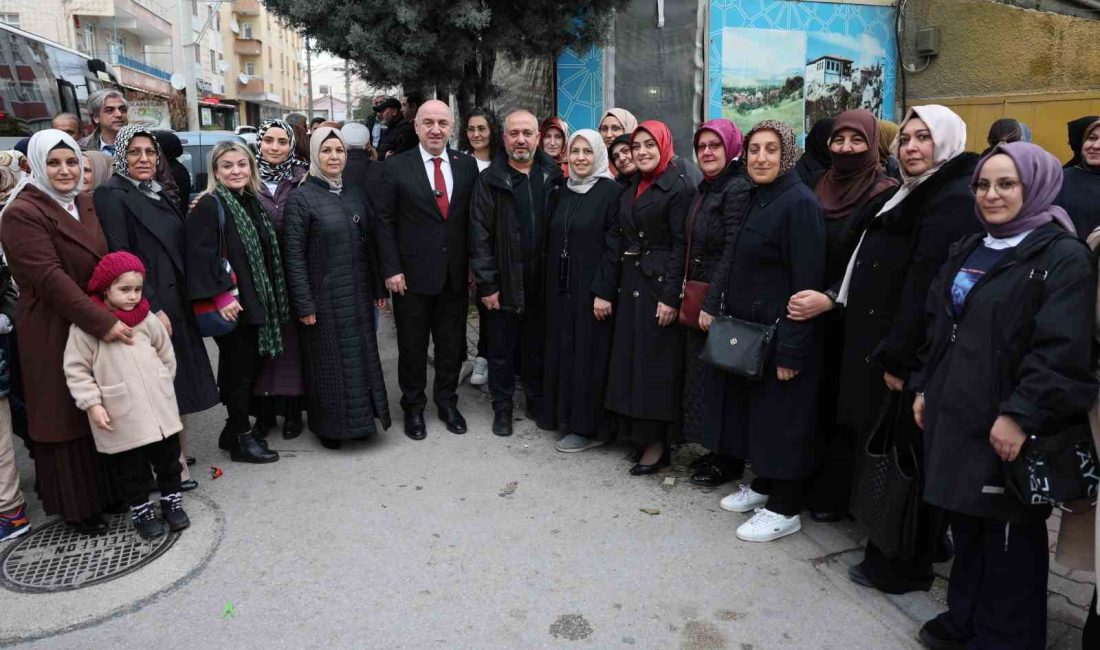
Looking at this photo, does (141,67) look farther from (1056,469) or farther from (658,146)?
(1056,469)

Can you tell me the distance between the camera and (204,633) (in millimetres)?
2998

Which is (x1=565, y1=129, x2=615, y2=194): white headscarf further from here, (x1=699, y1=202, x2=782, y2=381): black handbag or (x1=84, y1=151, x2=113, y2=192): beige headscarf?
(x1=84, y1=151, x2=113, y2=192): beige headscarf

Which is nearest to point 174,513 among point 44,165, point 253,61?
point 44,165

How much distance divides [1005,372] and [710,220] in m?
1.72

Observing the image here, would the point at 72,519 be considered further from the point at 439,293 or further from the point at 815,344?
the point at 815,344

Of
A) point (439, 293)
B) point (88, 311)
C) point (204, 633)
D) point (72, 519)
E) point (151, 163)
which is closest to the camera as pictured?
point (204, 633)

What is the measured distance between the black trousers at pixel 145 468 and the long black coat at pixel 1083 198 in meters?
5.22

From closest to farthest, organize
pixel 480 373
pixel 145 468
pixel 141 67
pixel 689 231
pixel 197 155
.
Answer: pixel 145 468
pixel 689 231
pixel 480 373
pixel 197 155
pixel 141 67

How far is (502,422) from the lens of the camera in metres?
5.25

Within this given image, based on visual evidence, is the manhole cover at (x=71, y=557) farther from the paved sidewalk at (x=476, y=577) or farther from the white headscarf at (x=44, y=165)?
the white headscarf at (x=44, y=165)

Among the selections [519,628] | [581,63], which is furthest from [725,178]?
[581,63]

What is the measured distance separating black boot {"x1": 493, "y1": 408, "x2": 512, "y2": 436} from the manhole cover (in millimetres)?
2065

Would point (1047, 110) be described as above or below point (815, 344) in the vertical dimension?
above

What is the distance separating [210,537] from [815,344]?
3.01 m
